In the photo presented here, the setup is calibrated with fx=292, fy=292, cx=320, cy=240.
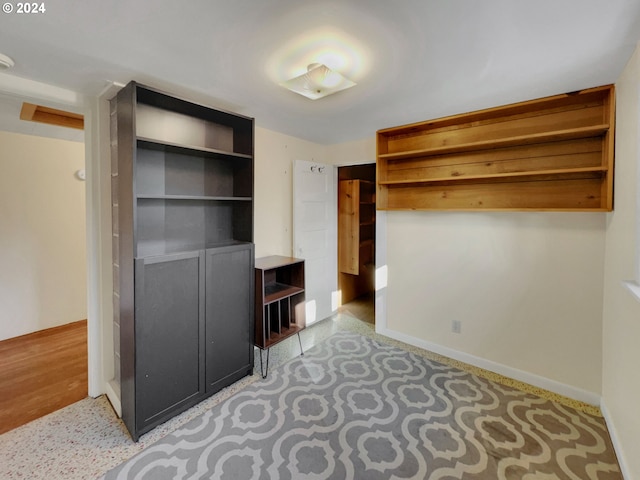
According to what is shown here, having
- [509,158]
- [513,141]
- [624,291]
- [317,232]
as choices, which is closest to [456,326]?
[624,291]

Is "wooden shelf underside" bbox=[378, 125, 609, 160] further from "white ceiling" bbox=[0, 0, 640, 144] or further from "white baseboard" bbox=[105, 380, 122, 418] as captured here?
"white baseboard" bbox=[105, 380, 122, 418]

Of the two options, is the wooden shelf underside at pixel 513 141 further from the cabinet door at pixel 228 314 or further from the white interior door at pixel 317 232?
the cabinet door at pixel 228 314

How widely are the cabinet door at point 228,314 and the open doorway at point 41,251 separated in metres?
1.27

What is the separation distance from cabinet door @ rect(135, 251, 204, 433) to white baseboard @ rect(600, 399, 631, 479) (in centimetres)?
263

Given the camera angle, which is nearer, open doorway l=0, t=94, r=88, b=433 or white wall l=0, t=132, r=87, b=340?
open doorway l=0, t=94, r=88, b=433

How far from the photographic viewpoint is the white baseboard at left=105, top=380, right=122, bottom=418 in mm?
2076

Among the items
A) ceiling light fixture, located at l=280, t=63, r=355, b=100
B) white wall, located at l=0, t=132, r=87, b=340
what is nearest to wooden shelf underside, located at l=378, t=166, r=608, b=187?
ceiling light fixture, located at l=280, t=63, r=355, b=100

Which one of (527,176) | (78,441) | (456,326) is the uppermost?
(527,176)

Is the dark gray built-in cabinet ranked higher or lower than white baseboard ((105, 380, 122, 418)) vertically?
higher

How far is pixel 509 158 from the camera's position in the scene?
2529 millimetres

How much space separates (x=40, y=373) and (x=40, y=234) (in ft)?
5.52

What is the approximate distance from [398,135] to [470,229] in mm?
1255

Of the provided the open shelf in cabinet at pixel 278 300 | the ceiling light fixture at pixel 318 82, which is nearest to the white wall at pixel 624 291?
the ceiling light fixture at pixel 318 82

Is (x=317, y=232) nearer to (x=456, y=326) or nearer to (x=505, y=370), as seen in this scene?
(x=456, y=326)
